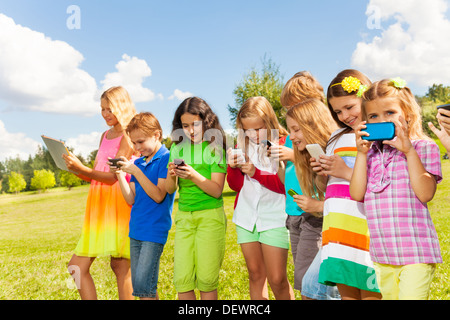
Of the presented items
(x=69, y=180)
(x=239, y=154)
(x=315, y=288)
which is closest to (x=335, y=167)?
(x=315, y=288)

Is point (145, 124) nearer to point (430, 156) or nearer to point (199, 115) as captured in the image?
point (199, 115)

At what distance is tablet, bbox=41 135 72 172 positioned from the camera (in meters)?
4.09

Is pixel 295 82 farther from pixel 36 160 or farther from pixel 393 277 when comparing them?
pixel 36 160

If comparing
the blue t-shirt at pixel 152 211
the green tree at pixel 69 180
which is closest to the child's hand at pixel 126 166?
the blue t-shirt at pixel 152 211

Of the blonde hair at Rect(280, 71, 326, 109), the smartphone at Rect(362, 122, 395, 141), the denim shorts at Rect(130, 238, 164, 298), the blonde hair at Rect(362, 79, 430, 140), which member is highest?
the blonde hair at Rect(280, 71, 326, 109)

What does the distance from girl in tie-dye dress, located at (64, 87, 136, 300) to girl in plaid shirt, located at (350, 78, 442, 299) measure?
2508 mm

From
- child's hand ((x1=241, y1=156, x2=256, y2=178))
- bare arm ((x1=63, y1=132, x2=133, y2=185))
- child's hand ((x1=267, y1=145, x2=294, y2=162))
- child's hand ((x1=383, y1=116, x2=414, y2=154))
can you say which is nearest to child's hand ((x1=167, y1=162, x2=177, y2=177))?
child's hand ((x1=241, y1=156, x2=256, y2=178))

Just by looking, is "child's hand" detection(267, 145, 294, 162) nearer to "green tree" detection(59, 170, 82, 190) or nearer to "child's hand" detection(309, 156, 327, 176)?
"child's hand" detection(309, 156, 327, 176)

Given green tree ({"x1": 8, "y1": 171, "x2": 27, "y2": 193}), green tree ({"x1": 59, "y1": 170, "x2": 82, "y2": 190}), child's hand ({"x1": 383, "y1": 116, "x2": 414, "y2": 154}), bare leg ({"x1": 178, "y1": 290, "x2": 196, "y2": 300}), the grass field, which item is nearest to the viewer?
child's hand ({"x1": 383, "y1": 116, "x2": 414, "y2": 154})

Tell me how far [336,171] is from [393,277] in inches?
30.7

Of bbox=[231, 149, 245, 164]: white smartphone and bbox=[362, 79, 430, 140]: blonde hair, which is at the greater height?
bbox=[362, 79, 430, 140]: blonde hair

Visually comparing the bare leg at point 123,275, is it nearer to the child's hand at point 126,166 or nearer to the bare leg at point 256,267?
the child's hand at point 126,166

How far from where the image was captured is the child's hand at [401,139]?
7.89 ft
